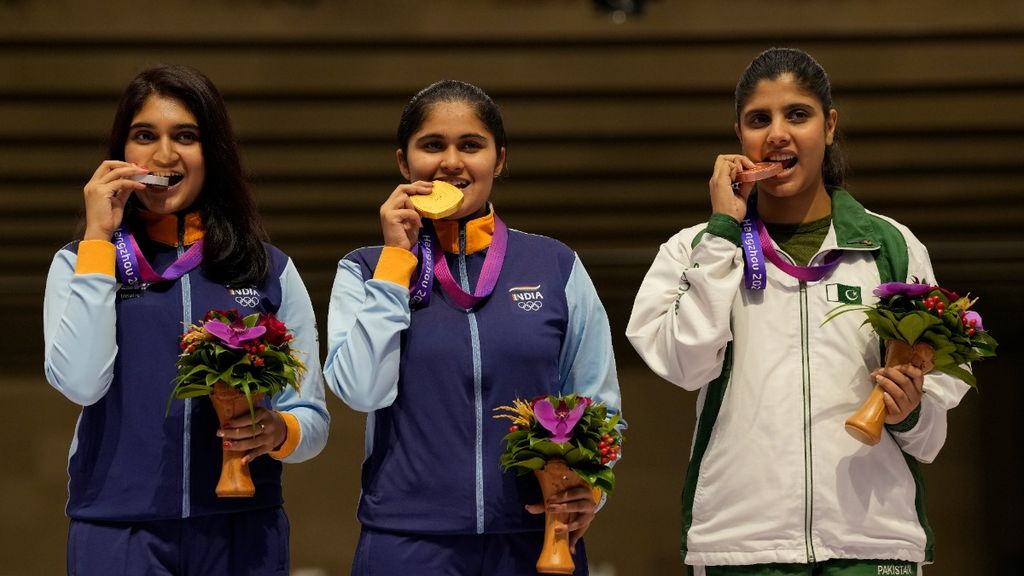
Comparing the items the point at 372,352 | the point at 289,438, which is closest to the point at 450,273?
the point at 372,352

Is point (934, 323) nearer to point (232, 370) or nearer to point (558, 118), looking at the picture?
point (232, 370)

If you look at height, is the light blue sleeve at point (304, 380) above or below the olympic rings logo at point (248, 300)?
below

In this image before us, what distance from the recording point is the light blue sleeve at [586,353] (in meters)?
3.31

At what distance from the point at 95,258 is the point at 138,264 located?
0.40ft

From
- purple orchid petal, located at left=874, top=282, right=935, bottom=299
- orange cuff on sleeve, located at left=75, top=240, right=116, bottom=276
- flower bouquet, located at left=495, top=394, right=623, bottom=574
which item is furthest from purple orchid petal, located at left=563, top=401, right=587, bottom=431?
Answer: orange cuff on sleeve, located at left=75, top=240, right=116, bottom=276

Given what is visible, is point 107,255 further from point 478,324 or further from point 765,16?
point 765,16

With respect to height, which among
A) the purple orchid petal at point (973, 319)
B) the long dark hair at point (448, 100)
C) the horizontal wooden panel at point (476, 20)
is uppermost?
the horizontal wooden panel at point (476, 20)

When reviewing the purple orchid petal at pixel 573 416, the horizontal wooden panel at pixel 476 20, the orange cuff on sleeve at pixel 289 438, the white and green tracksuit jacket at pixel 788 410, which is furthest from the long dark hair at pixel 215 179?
the horizontal wooden panel at pixel 476 20

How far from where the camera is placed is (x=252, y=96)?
7.42 m

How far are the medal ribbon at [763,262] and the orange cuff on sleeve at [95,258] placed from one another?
149 centimetres

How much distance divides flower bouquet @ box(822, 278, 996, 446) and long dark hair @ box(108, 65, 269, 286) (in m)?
1.47

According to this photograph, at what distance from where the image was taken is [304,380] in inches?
133

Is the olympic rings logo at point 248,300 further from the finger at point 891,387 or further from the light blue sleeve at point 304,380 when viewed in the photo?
the finger at point 891,387

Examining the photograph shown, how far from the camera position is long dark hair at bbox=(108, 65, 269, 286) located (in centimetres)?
334
